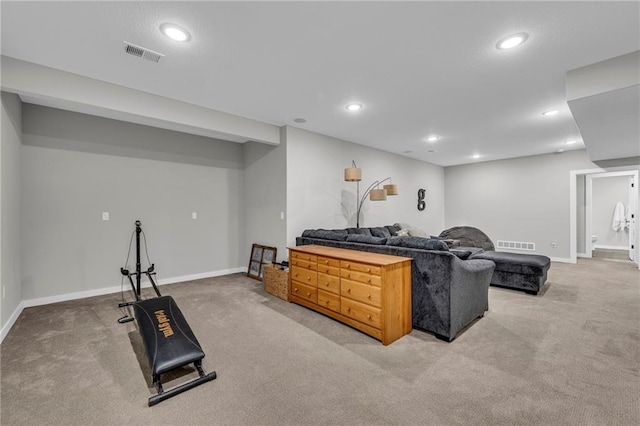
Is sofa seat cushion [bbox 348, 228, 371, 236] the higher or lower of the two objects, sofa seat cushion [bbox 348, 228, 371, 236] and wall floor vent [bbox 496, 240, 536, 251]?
the higher

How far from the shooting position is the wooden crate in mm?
4094

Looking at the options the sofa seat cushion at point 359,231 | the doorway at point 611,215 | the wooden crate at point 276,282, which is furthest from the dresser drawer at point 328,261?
the doorway at point 611,215

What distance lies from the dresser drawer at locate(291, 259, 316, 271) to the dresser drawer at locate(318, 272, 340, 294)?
0.53 feet

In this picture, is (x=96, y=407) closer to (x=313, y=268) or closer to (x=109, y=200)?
(x=313, y=268)

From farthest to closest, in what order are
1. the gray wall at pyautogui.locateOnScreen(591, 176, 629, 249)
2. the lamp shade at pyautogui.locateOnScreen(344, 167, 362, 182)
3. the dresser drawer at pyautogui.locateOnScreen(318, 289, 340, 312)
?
1. the gray wall at pyautogui.locateOnScreen(591, 176, 629, 249)
2. the lamp shade at pyautogui.locateOnScreen(344, 167, 362, 182)
3. the dresser drawer at pyautogui.locateOnScreen(318, 289, 340, 312)

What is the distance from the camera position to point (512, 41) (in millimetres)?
2488

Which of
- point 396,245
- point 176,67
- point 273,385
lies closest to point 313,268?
point 396,245

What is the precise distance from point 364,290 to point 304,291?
1.11 metres

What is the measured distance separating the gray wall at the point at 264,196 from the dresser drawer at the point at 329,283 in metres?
1.50

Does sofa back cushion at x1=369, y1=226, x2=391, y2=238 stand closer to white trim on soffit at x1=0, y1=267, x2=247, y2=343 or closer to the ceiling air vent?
A: white trim on soffit at x1=0, y1=267, x2=247, y2=343

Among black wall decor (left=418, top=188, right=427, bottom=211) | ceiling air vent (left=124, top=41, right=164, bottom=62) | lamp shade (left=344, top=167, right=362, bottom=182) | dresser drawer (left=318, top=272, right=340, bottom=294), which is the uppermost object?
ceiling air vent (left=124, top=41, right=164, bottom=62)

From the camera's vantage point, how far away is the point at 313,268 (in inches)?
143

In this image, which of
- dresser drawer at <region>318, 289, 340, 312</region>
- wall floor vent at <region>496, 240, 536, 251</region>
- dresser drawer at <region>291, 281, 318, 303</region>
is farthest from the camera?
wall floor vent at <region>496, 240, 536, 251</region>

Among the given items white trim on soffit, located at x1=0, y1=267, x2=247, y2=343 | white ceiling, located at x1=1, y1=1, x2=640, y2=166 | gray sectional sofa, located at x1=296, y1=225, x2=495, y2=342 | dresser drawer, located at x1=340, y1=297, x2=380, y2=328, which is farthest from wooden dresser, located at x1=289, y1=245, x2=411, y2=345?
white trim on soffit, located at x1=0, y1=267, x2=247, y2=343
